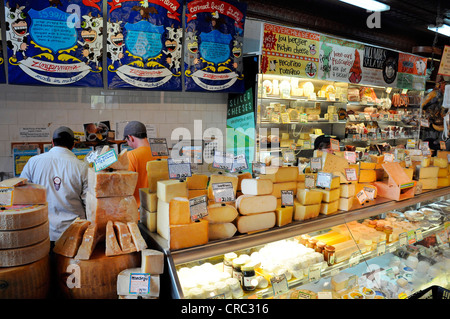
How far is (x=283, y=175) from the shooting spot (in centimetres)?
255

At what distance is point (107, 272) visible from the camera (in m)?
1.70

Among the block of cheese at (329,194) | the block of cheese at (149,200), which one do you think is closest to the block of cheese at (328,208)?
the block of cheese at (329,194)

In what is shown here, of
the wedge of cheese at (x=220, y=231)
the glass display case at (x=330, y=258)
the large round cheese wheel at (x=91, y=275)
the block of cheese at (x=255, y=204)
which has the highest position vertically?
the block of cheese at (x=255, y=204)

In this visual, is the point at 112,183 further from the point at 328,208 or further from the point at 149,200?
the point at 328,208

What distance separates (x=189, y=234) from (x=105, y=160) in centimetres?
64

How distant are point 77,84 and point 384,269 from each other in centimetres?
406

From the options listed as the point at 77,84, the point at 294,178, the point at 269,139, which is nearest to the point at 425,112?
the point at 269,139

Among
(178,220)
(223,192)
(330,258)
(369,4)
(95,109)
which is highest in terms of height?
(369,4)

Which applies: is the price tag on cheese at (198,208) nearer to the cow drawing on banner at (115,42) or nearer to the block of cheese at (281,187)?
the block of cheese at (281,187)

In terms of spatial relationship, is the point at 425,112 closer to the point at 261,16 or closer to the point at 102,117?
the point at 261,16

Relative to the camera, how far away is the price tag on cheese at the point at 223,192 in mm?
2180

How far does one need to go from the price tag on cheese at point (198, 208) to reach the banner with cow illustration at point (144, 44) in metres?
3.05

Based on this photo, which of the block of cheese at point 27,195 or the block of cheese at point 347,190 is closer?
the block of cheese at point 27,195

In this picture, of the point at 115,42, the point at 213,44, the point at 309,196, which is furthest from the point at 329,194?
the point at 115,42
